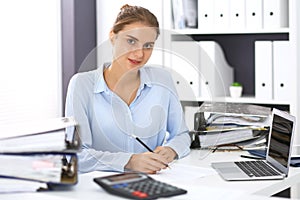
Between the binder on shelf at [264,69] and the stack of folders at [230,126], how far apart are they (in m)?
0.27

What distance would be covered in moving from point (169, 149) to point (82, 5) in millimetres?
1602

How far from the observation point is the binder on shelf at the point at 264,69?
3.12 metres

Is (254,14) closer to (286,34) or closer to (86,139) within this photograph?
(286,34)

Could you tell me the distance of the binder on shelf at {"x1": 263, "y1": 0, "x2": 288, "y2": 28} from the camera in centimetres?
310

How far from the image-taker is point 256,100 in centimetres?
318

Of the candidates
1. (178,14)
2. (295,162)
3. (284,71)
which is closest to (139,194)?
(295,162)

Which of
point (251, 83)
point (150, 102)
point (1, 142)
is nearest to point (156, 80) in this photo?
point (150, 102)

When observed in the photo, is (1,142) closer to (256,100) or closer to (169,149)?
(169,149)

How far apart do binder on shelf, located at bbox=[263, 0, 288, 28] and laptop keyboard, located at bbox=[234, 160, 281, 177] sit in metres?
1.03

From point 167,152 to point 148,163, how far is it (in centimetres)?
15

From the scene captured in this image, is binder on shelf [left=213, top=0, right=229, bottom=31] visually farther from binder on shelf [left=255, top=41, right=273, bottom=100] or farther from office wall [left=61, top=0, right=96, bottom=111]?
office wall [left=61, top=0, right=96, bottom=111]

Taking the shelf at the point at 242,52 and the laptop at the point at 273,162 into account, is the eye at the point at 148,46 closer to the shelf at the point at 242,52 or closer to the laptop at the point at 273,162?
the laptop at the point at 273,162

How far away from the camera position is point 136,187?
161 centimetres

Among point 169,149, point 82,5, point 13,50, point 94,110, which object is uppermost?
point 82,5
